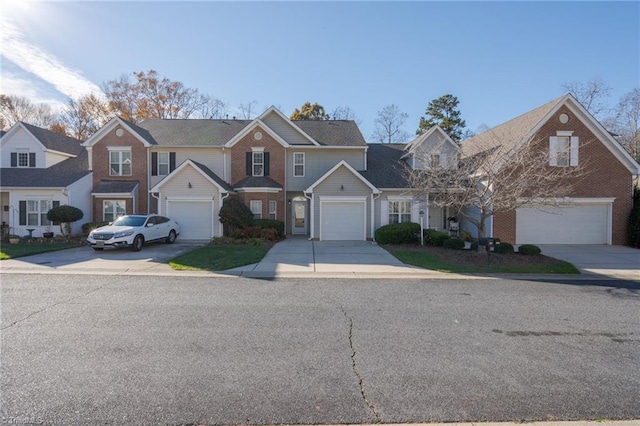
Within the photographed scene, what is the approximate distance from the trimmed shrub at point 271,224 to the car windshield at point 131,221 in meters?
5.58

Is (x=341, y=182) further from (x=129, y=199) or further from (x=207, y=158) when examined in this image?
(x=129, y=199)

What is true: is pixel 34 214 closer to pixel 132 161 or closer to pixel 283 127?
pixel 132 161

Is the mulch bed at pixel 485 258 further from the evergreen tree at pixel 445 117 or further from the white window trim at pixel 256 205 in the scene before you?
the evergreen tree at pixel 445 117

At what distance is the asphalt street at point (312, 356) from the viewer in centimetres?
340

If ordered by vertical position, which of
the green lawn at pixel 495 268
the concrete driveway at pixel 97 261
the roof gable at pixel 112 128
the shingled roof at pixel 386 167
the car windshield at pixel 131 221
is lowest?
the green lawn at pixel 495 268

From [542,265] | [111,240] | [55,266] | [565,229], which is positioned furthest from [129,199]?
[565,229]

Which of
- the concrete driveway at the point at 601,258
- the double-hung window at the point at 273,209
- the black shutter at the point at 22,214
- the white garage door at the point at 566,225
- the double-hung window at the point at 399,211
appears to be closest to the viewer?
the concrete driveway at the point at 601,258

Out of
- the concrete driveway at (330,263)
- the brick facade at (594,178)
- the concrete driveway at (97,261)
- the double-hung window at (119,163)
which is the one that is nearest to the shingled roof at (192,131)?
the double-hung window at (119,163)

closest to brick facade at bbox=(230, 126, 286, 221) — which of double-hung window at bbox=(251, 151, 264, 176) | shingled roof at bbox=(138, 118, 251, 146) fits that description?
double-hung window at bbox=(251, 151, 264, 176)

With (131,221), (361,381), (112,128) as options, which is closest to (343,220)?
(131,221)

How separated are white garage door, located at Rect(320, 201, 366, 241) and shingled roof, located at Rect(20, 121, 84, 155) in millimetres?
Result: 19322

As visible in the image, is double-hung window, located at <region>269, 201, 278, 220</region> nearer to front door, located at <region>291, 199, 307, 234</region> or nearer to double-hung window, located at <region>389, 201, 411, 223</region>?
front door, located at <region>291, 199, 307, 234</region>

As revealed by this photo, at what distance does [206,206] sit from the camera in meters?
19.4

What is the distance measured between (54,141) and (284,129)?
16.8 metres
